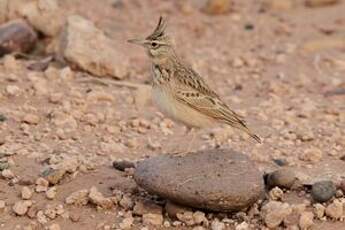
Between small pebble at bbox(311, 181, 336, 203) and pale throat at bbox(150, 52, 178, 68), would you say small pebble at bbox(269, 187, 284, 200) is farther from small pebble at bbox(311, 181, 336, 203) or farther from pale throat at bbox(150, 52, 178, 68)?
pale throat at bbox(150, 52, 178, 68)

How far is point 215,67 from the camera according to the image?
11.8 metres

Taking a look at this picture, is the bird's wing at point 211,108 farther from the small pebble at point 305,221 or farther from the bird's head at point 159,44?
the small pebble at point 305,221

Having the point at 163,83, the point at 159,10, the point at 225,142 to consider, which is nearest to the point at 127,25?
the point at 159,10

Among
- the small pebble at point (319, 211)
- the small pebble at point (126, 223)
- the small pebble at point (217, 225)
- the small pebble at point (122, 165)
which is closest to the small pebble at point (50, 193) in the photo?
the small pebble at point (126, 223)

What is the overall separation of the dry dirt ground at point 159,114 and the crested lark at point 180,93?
797 millimetres

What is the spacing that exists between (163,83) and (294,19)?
6907mm

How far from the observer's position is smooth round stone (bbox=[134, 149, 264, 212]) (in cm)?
690

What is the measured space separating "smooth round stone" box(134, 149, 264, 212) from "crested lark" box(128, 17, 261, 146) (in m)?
0.51

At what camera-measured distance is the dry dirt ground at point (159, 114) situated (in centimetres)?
777

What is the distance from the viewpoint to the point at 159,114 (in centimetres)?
976

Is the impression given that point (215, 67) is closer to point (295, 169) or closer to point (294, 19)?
point (294, 19)

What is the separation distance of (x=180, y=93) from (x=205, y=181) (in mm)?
1036

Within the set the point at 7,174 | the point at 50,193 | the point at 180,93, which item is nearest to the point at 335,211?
the point at 180,93

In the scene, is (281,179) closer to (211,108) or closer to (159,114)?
(211,108)
